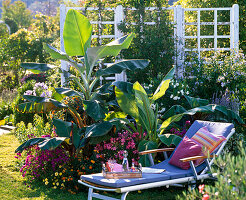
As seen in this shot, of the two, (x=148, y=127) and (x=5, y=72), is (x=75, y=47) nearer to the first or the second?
(x=148, y=127)

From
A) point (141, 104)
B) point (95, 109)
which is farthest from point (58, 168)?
point (141, 104)

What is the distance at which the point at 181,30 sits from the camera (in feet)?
29.3

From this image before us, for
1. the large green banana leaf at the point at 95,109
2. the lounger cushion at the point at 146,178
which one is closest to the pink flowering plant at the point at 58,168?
the large green banana leaf at the point at 95,109

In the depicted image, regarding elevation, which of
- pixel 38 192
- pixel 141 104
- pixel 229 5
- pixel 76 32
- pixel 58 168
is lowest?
pixel 38 192

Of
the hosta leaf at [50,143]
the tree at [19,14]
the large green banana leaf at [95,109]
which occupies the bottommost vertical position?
the hosta leaf at [50,143]

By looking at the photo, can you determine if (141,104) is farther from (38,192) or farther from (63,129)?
(38,192)

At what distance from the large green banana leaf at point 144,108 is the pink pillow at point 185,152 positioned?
890 millimetres

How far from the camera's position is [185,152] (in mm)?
5012

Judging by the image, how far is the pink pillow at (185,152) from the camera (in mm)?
4927

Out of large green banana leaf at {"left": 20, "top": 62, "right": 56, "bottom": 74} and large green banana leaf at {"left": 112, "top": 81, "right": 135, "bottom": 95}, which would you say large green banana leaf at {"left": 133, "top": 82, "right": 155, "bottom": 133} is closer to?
large green banana leaf at {"left": 112, "top": 81, "right": 135, "bottom": 95}

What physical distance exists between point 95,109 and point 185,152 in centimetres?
149

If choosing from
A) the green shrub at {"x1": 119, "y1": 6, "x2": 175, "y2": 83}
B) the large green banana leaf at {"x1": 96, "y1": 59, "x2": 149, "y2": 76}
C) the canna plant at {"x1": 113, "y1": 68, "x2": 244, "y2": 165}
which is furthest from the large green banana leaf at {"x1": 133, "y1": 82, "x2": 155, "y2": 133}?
the green shrub at {"x1": 119, "y1": 6, "x2": 175, "y2": 83}

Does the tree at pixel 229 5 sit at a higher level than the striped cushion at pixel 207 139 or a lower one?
higher

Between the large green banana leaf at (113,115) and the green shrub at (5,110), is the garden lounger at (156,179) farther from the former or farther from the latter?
the green shrub at (5,110)
